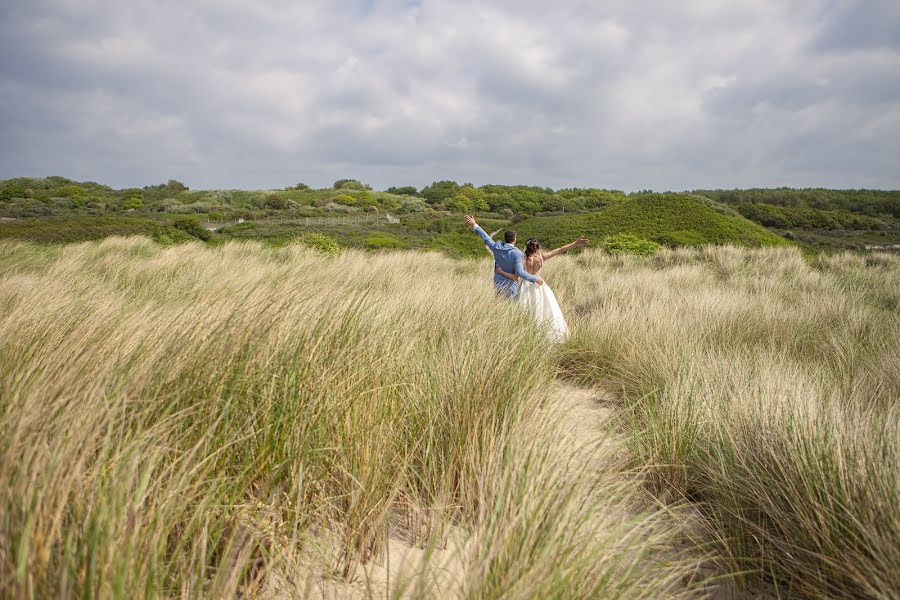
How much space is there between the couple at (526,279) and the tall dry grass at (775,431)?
0.52m

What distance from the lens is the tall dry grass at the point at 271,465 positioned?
3.25 feet

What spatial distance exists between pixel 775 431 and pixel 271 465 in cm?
232

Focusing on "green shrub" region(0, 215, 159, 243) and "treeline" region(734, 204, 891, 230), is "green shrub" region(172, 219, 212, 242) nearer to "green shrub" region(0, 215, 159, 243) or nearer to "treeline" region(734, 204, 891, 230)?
"green shrub" region(0, 215, 159, 243)

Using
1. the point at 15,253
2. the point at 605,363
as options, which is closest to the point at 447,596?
the point at 605,363

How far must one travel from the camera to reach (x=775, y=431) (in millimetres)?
2080

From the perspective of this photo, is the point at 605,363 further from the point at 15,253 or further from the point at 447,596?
the point at 15,253

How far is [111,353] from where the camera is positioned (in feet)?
5.45

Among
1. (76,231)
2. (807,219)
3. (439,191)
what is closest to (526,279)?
(76,231)

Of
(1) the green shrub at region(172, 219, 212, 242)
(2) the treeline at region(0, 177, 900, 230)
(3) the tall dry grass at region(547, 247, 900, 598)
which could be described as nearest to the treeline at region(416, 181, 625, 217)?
(2) the treeline at region(0, 177, 900, 230)

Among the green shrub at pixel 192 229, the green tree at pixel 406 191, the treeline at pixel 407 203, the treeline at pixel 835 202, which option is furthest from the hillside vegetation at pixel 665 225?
the green tree at pixel 406 191

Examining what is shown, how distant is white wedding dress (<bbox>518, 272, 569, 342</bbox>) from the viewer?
4.98 meters

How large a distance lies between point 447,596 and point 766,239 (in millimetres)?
29835

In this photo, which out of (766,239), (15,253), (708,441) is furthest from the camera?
(766,239)

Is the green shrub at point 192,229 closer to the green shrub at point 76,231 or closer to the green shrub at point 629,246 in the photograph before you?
the green shrub at point 76,231
